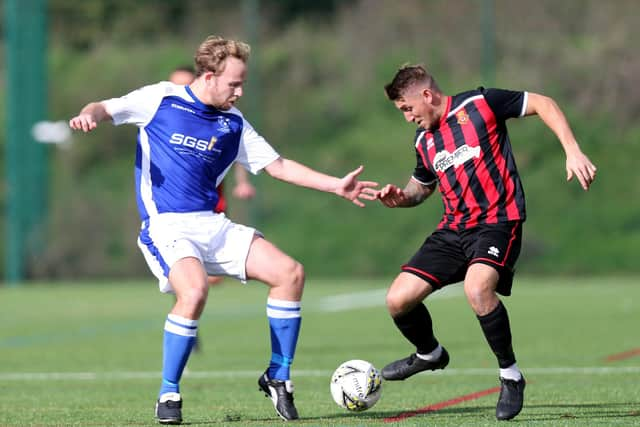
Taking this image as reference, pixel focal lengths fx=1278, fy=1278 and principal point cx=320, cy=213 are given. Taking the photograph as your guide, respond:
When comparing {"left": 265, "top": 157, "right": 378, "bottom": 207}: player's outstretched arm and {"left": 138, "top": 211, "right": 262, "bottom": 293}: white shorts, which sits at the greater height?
{"left": 265, "top": 157, "right": 378, "bottom": 207}: player's outstretched arm

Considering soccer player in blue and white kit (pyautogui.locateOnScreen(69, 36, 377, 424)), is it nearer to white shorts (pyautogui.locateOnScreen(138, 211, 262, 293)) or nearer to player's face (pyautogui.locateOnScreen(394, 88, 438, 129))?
white shorts (pyautogui.locateOnScreen(138, 211, 262, 293))

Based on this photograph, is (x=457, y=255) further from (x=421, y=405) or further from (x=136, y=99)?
(x=136, y=99)

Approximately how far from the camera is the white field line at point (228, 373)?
817 centimetres

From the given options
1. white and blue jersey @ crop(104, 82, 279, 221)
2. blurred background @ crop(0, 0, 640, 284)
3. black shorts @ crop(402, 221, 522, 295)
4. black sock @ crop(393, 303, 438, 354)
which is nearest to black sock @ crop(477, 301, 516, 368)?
black shorts @ crop(402, 221, 522, 295)

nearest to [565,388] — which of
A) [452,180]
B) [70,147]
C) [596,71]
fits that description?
[452,180]

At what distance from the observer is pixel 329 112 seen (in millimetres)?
25859

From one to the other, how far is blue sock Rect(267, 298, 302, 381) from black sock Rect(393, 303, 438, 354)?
685 millimetres

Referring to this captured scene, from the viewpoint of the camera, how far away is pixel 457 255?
6348 millimetres

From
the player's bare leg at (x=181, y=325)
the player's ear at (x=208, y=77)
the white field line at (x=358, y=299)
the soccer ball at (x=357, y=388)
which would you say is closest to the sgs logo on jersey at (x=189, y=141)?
the player's ear at (x=208, y=77)

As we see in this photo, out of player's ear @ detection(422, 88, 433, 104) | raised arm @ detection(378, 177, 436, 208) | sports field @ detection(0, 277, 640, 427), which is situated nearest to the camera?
sports field @ detection(0, 277, 640, 427)

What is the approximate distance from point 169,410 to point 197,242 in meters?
0.84

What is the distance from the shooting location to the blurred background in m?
22.5

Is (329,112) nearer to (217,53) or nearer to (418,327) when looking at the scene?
(418,327)

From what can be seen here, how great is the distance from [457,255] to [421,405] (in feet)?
2.60
